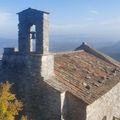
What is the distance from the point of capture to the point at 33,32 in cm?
1920

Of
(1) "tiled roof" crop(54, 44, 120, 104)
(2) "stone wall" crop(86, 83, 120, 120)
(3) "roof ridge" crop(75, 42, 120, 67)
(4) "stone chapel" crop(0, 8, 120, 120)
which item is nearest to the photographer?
(4) "stone chapel" crop(0, 8, 120, 120)

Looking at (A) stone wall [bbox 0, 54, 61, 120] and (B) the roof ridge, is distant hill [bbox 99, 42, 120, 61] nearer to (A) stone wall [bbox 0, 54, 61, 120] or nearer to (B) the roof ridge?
(B) the roof ridge

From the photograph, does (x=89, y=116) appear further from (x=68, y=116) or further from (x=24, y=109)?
(x=24, y=109)

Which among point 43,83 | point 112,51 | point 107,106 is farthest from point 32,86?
point 112,51

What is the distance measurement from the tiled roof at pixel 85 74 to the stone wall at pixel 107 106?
45 centimetres

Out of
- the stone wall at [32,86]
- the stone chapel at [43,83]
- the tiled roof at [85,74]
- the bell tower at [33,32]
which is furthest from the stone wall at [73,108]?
the bell tower at [33,32]

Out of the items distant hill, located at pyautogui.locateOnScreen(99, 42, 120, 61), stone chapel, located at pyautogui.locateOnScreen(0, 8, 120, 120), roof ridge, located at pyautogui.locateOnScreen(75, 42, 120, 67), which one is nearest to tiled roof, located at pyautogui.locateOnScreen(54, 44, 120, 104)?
stone chapel, located at pyautogui.locateOnScreen(0, 8, 120, 120)

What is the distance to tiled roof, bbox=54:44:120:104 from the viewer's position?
19.1m

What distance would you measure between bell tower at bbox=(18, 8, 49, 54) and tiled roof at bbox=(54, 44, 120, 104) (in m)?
2.12

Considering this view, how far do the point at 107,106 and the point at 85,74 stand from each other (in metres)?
2.50

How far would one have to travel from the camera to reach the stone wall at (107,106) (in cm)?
1877

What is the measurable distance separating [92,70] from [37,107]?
6214 millimetres

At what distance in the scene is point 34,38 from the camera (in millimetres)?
19234

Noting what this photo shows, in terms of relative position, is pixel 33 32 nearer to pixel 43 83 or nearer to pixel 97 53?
pixel 43 83
